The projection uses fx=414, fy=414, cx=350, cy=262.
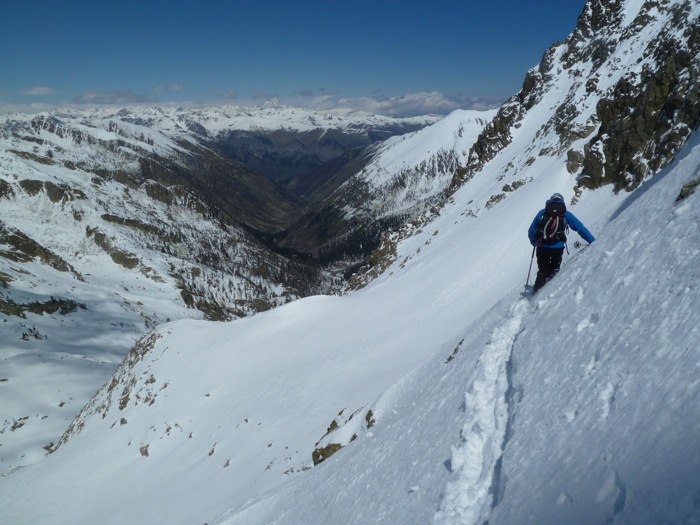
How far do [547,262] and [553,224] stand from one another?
107 centimetres

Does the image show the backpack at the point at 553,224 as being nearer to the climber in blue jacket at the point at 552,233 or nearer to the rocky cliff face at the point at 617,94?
the climber in blue jacket at the point at 552,233

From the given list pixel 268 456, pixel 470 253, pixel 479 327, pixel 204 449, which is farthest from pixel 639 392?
pixel 470 253

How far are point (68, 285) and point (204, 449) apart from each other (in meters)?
158

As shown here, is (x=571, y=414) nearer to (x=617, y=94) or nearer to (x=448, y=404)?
(x=448, y=404)

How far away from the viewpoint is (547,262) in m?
11.3

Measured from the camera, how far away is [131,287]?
17762 centimetres

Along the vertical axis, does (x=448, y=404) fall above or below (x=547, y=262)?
below

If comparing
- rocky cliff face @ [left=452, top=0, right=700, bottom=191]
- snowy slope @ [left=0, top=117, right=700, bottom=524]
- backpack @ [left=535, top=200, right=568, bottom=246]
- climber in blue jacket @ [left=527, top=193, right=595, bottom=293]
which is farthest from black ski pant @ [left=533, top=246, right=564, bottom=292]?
rocky cliff face @ [left=452, top=0, right=700, bottom=191]

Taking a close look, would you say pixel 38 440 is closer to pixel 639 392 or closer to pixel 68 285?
pixel 639 392

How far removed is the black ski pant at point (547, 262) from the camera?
11197 mm

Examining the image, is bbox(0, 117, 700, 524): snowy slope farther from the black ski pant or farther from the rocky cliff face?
the rocky cliff face

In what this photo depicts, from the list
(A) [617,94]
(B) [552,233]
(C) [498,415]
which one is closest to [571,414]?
(C) [498,415]

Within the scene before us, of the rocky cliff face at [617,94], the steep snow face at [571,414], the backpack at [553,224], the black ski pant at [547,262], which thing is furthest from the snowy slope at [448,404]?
the rocky cliff face at [617,94]

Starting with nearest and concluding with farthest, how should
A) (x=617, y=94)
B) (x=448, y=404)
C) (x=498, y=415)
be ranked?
(x=498, y=415)
(x=448, y=404)
(x=617, y=94)
